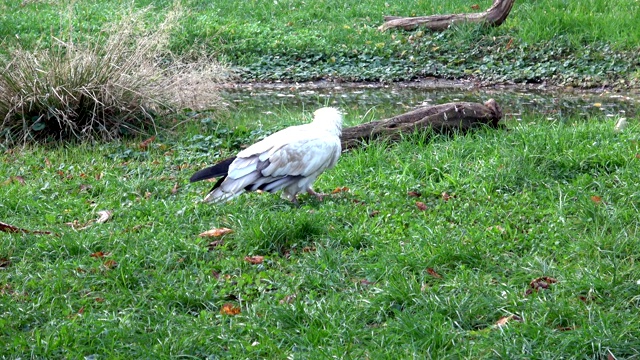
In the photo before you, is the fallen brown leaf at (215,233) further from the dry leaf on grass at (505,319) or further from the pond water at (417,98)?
the pond water at (417,98)

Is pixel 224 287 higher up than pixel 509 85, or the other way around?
pixel 224 287

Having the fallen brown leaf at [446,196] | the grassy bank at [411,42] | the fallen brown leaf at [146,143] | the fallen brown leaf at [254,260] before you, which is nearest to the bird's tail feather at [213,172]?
the fallen brown leaf at [254,260]

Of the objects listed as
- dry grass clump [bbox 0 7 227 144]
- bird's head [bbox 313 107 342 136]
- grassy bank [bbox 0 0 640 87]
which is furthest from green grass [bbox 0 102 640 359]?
grassy bank [bbox 0 0 640 87]

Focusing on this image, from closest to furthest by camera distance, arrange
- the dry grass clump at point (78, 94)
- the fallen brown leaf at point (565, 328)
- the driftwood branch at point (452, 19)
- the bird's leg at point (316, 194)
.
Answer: the fallen brown leaf at point (565, 328) → the bird's leg at point (316, 194) → the dry grass clump at point (78, 94) → the driftwood branch at point (452, 19)

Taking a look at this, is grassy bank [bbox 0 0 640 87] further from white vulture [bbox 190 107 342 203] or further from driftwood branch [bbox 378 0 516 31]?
white vulture [bbox 190 107 342 203]

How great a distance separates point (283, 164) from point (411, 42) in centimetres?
799

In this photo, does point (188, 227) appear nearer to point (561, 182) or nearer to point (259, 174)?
point (259, 174)

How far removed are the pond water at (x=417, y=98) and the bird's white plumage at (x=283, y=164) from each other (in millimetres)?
3413

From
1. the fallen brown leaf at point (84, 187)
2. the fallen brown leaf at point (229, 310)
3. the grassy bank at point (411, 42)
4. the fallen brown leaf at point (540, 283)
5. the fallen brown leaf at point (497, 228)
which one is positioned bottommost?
the grassy bank at point (411, 42)

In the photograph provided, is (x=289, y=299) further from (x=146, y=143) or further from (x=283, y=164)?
(x=146, y=143)

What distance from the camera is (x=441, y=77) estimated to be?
1270cm

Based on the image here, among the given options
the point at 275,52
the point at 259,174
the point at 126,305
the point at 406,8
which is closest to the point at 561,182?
the point at 259,174

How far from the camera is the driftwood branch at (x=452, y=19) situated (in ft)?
44.1

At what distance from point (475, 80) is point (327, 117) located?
6.33 metres
